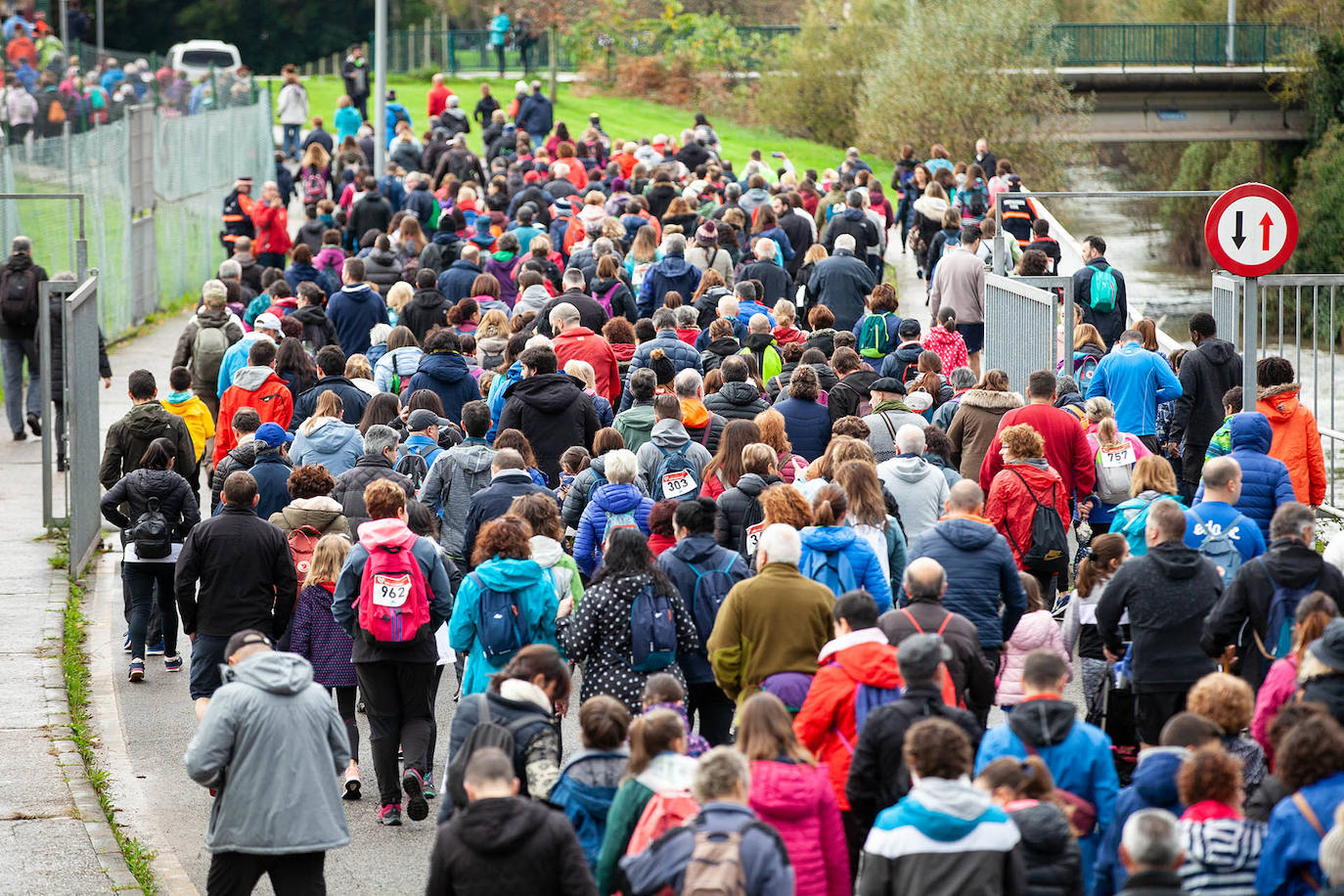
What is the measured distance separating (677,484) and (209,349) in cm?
621

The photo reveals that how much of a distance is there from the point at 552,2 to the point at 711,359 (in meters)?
45.6

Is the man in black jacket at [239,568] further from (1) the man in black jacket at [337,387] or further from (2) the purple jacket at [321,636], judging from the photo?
(1) the man in black jacket at [337,387]

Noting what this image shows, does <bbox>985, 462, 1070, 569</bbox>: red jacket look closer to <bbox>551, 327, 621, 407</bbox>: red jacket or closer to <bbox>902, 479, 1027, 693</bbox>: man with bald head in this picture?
<bbox>902, 479, 1027, 693</bbox>: man with bald head

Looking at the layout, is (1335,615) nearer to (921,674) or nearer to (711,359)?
(921,674)

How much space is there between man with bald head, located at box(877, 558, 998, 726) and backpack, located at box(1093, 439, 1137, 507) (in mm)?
4225

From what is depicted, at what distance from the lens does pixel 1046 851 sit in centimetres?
580

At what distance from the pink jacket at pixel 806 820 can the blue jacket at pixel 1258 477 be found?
4.28 meters

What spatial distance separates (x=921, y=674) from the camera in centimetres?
667

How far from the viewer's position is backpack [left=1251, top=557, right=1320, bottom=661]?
7980 millimetres

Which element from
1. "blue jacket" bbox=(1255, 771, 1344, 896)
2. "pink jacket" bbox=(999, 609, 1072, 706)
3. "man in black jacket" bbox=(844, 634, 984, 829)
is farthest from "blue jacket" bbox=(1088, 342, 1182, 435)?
"blue jacket" bbox=(1255, 771, 1344, 896)

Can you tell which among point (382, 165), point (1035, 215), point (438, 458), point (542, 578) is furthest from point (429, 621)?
point (382, 165)

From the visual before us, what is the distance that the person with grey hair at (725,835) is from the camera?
554cm

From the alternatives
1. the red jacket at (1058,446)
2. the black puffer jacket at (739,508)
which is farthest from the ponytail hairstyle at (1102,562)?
the red jacket at (1058,446)

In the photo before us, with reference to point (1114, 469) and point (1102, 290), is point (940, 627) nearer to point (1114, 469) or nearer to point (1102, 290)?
point (1114, 469)
